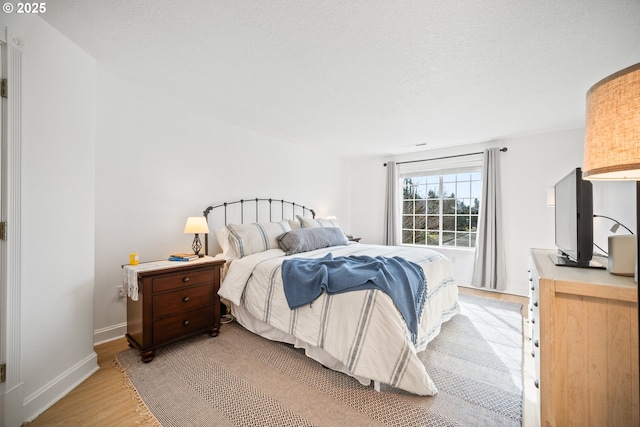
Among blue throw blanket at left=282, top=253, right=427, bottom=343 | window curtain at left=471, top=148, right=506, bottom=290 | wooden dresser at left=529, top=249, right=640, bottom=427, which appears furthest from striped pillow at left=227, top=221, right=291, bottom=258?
window curtain at left=471, top=148, right=506, bottom=290

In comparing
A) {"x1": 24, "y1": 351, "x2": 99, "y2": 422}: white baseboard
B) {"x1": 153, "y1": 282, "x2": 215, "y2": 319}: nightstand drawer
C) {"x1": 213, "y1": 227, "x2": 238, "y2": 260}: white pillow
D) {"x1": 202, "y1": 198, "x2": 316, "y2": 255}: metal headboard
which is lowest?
{"x1": 24, "y1": 351, "x2": 99, "y2": 422}: white baseboard

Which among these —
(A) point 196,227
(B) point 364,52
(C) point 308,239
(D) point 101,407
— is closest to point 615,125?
(B) point 364,52

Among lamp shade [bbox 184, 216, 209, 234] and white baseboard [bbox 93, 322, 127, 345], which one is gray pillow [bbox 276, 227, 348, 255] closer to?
lamp shade [bbox 184, 216, 209, 234]

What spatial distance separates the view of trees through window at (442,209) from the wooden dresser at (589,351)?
361cm

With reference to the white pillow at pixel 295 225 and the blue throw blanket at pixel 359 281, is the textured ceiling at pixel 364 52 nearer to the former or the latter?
the white pillow at pixel 295 225

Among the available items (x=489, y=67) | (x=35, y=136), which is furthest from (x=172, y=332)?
(x=489, y=67)

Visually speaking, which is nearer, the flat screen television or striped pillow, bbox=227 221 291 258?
the flat screen television

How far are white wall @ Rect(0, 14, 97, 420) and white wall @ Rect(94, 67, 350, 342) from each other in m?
0.48

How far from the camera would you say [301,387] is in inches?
69.7

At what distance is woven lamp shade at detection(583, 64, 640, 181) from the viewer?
764 mm

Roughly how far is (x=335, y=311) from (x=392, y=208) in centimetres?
360

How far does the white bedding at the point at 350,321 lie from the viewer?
5.46ft

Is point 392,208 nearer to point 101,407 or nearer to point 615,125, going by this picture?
point 615,125

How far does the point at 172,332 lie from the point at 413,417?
6.35ft
